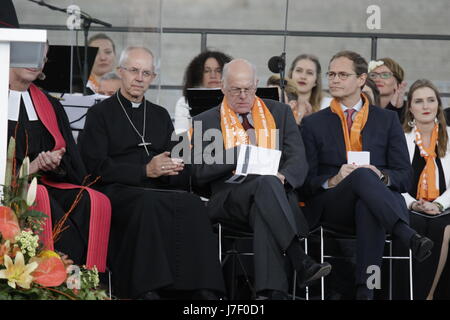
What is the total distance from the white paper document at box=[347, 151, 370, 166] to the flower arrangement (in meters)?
2.68

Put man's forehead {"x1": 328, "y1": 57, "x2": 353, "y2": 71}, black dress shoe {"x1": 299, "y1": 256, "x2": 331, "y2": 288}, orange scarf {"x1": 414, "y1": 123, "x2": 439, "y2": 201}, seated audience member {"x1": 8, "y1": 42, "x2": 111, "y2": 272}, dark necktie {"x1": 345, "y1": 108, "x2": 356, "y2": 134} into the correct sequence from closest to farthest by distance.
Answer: black dress shoe {"x1": 299, "y1": 256, "x2": 331, "y2": 288} → seated audience member {"x1": 8, "y1": 42, "x2": 111, "y2": 272} → dark necktie {"x1": 345, "y1": 108, "x2": 356, "y2": 134} → man's forehead {"x1": 328, "y1": 57, "x2": 353, "y2": 71} → orange scarf {"x1": 414, "y1": 123, "x2": 439, "y2": 201}

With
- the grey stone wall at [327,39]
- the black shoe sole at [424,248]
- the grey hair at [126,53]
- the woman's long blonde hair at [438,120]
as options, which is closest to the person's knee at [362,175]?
the black shoe sole at [424,248]

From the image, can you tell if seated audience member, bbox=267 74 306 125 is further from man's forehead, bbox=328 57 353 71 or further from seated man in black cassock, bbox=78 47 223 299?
seated man in black cassock, bbox=78 47 223 299

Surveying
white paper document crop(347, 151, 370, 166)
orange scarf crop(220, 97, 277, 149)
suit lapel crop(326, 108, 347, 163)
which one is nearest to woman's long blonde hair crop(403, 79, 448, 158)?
suit lapel crop(326, 108, 347, 163)

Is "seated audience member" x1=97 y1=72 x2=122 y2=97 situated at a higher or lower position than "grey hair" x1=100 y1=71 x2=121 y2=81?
lower

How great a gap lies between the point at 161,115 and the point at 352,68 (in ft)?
4.14

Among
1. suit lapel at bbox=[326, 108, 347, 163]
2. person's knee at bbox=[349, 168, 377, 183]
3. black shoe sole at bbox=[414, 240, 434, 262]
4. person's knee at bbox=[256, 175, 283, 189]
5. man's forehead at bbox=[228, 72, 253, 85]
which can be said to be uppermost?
man's forehead at bbox=[228, 72, 253, 85]

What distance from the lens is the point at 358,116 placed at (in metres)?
5.95

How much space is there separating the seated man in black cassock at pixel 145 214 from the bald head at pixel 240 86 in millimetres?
475

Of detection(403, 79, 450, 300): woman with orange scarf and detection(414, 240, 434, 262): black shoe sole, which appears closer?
detection(414, 240, 434, 262): black shoe sole

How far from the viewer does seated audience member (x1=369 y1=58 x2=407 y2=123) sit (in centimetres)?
743

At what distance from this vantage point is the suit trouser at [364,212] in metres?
5.24

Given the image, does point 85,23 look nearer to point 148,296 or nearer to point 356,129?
point 356,129

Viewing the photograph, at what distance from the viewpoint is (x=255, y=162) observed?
5.33 metres
